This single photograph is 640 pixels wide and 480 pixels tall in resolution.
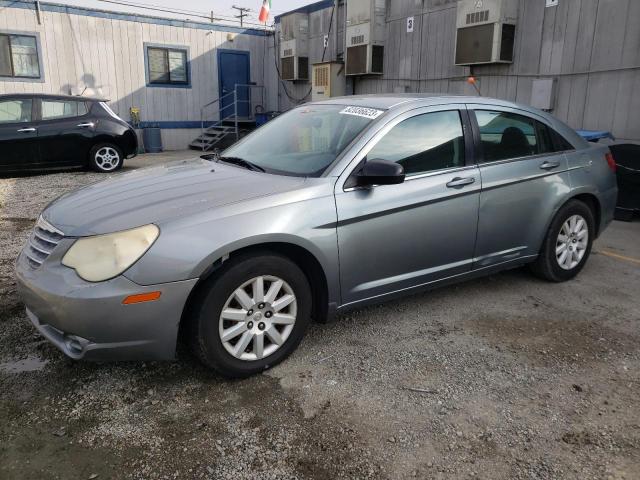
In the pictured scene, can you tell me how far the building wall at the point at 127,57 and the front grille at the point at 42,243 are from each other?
512 inches

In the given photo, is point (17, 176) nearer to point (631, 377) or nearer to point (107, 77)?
point (107, 77)

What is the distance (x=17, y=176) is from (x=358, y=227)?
9.13 m

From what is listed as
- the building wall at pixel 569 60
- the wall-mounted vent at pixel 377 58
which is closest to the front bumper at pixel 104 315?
the building wall at pixel 569 60

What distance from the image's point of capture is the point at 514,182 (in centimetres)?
388

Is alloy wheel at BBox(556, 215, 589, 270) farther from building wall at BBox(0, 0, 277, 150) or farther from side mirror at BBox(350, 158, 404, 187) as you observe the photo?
building wall at BBox(0, 0, 277, 150)

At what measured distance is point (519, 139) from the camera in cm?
407

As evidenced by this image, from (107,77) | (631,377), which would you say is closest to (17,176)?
(107,77)

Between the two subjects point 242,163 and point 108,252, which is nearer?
point 108,252

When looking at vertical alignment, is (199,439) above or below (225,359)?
below

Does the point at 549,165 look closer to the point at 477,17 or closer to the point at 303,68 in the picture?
the point at 477,17

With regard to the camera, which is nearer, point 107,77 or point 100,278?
point 100,278

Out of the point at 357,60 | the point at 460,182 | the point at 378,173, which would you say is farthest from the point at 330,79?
the point at 378,173

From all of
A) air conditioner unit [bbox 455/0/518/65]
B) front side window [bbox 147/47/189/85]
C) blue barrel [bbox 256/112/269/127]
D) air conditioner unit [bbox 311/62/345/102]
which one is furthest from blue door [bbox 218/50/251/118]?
air conditioner unit [bbox 455/0/518/65]

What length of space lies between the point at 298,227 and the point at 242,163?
92cm
